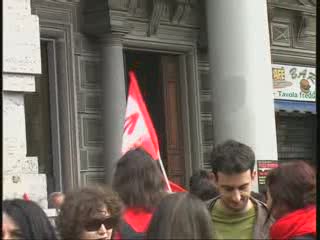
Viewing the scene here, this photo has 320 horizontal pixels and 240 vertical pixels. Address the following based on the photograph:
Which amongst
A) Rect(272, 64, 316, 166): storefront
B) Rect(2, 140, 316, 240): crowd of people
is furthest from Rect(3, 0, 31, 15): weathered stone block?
Rect(272, 64, 316, 166): storefront

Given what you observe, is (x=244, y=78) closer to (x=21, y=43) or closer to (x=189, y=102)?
(x=21, y=43)

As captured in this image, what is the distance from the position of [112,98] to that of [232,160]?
26.3 ft

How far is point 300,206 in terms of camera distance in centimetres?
407

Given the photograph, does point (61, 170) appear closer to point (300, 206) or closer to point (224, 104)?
point (224, 104)

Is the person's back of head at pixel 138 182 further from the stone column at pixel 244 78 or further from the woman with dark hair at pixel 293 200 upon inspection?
the stone column at pixel 244 78

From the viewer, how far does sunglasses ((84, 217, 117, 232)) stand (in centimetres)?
376

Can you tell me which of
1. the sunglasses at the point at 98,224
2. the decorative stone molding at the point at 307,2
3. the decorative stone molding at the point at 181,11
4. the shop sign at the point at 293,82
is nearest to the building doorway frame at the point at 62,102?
the decorative stone molding at the point at 181,11

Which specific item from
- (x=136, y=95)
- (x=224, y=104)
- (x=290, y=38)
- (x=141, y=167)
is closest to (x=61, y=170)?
(x=224, y=104)

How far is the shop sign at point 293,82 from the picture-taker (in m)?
15.2

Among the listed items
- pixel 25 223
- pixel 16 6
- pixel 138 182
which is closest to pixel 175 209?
pixel 25 223

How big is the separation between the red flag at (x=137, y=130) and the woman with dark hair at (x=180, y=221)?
2.22m

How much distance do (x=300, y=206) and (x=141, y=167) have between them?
0.74m

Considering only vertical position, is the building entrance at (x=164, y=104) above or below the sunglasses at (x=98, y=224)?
above

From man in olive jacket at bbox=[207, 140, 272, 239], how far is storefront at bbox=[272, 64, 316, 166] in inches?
422
